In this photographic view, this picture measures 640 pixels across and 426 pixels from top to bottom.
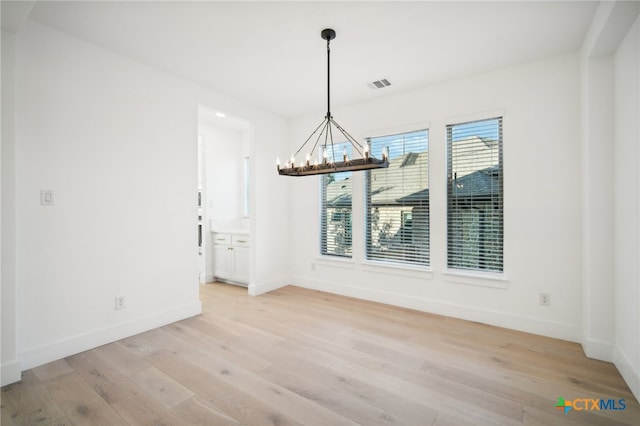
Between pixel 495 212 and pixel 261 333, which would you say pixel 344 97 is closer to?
pixel 495 212

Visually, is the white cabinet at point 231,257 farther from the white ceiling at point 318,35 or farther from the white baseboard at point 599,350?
the white baseboard at point 599,350

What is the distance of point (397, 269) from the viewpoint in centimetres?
417

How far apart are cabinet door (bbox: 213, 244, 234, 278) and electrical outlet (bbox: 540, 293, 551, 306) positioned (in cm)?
441

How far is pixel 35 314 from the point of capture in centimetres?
257

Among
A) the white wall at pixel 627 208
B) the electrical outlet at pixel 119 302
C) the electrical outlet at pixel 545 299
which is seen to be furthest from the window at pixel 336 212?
the white wall at pixel 627 208

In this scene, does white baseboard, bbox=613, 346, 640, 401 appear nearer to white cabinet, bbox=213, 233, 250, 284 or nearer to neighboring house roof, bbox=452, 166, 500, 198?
neighboring house roof, bbox=452, 166, 500, 198

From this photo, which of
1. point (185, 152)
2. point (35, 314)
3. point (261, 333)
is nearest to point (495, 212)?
point (261, 333)

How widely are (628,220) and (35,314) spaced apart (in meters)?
4.91

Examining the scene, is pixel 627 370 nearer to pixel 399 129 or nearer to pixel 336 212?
pixel 399 129

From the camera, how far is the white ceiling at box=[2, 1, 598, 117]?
2.42 metres

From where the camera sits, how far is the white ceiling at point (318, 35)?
7.95ft

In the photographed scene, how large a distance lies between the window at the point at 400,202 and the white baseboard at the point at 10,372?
3814 millimetres

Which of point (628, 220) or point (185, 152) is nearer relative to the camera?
point (628, 220)

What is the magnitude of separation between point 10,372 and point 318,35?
3726 mm
